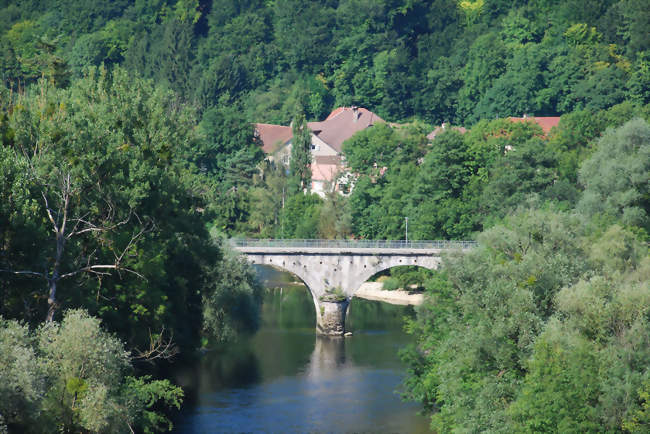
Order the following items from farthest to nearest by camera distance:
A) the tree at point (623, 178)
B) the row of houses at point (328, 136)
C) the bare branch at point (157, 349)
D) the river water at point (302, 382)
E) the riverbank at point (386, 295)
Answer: the row of houses at point (328, 136), the riverbank at point (386, 295), the tree at point (623, 178), the river water at point (302, 382), the bare branch at point (157, 349)

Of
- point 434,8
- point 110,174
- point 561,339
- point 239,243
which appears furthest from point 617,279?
point 434,8

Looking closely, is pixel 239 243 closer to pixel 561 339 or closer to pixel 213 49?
pixel 561 339

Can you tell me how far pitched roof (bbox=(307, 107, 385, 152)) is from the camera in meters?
127

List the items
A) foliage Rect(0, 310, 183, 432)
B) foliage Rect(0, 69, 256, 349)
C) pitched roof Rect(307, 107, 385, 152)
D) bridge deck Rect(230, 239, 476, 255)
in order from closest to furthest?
1. foliage Rect(0, 310, 183, 432)
2. foliage Rect(0, 69, 256, 349)
3. bridge deck Rect(230, 239, 476, 255)
4. pitched roof Rect(307, 107, 385, 152)

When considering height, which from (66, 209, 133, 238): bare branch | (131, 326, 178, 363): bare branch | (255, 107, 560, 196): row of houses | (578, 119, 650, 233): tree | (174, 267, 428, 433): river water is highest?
(255, 107, 560, 196): row of houses

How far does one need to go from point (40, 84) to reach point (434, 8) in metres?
105

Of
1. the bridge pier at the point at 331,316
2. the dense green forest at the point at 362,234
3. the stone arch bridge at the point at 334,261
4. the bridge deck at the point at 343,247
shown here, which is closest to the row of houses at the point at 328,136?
the dense green forest at the point at 362,234

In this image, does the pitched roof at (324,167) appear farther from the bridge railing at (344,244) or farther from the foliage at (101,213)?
the foliage at (101,213)

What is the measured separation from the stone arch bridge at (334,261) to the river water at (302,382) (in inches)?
76.8

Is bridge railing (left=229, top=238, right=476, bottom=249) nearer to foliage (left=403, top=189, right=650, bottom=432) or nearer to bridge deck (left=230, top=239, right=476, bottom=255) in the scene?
bridge deck (left=230, top=239, right=476, bottom=255)

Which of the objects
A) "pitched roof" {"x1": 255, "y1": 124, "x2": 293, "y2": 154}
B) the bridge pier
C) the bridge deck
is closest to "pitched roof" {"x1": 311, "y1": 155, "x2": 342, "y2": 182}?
"pitched roof" {"x1": 255, "y1": 124, "x2": 293, "y2": 154}

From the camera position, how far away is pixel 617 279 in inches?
1938

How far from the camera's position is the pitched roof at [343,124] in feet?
416

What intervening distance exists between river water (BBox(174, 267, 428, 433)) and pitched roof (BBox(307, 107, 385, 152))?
153 feet
